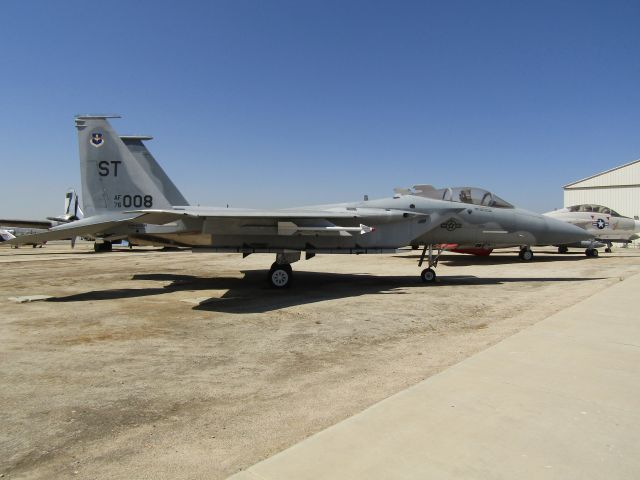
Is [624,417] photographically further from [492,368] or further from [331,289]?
[331,289]

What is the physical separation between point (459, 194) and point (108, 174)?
374 inches

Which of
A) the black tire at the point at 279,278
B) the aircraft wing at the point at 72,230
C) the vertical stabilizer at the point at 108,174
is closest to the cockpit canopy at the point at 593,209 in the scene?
the black tire at the point at 279,278

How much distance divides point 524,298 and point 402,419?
680 cm

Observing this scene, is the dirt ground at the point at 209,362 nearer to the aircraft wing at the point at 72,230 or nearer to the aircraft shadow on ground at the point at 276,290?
the aircraft shadow on ground at the point at 276,290

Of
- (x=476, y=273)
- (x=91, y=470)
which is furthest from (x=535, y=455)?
(x=476, y=273)

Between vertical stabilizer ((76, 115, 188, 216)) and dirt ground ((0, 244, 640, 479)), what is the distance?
7.57 ft

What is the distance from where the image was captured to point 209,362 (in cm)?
460

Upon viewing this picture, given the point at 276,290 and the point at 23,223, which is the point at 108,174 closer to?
the point at 276,290

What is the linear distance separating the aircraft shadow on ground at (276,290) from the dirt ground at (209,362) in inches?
4.1

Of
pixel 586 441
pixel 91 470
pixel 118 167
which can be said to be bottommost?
pixel 91 470

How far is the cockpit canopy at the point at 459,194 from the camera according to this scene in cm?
1159

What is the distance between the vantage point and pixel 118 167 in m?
10.8

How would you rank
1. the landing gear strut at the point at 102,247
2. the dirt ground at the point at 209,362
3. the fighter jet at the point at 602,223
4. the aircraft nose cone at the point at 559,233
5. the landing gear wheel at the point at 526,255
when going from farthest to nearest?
the landing gear strut at the point at 102,247 → the fighter jet at the point at 602,223 → the landing gear wheel at the point at 526,255 → the aircraft nose cone at the point at 559,233 → the dirt ground at the point at 209,362

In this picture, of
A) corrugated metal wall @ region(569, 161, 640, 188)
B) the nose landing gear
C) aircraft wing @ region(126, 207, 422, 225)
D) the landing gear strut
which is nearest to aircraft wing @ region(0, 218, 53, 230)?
the landing gear strut
